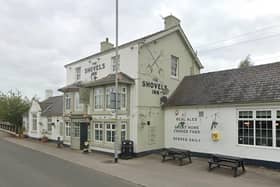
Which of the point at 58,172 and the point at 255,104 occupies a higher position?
the point at 255,104

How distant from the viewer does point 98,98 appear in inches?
722

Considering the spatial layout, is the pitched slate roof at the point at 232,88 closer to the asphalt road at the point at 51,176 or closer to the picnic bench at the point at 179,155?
the picnic bench at the point at 179,155

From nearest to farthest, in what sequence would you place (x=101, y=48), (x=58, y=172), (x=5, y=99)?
(x=58, y=172) → (x=101, y=48) → (x=5, y=99)

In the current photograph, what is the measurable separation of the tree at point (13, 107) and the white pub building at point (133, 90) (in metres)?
13.9

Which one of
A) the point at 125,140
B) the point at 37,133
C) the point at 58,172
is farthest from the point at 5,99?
the point at 58,172

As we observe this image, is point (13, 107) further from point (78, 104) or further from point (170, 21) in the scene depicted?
point (170, 21)

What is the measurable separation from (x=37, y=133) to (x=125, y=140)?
16970mm

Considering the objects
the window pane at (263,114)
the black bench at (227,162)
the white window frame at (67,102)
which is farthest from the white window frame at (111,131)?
the window pane at (263,114)

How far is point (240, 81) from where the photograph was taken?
49.7 ft

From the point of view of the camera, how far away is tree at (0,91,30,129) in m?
31.4

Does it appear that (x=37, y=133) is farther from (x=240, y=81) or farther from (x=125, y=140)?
(x=240, y=81)

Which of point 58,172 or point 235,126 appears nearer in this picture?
point 58,172

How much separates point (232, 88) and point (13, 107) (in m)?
27.3

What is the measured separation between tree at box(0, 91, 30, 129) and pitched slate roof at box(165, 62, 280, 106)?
73.0ft
